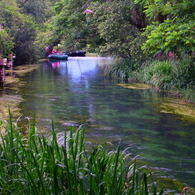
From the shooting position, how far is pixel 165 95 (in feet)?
42.0

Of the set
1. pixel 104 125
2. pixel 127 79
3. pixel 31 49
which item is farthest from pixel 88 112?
pixel 31 49

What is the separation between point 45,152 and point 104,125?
16.1ft

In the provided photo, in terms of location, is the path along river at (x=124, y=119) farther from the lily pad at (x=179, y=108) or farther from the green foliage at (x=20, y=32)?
the green foliage at (x=20, y=32)

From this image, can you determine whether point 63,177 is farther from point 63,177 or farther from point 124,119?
point 124,119

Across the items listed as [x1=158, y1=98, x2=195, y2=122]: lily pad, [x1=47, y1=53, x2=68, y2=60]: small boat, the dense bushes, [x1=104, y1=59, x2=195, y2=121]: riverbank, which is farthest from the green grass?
[x1=47, y1=53, x2=68, y2=60]: small boat

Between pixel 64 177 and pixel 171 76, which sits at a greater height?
pixel 171 76

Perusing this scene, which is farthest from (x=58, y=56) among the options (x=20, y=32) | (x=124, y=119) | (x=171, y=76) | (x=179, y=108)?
(x=124, y=119)

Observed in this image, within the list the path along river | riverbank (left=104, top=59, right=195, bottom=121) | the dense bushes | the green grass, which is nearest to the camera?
the green grass

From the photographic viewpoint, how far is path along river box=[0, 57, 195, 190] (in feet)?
18.4

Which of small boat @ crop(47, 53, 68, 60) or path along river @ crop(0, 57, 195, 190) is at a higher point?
small boat @ crop(47, 53, 68, 60)

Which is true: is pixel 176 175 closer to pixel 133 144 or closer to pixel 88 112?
pixel 133 144

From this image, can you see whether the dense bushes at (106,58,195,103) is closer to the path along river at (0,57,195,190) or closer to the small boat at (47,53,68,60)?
the path along river at (0,57,195,190)

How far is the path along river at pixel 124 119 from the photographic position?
18.4ft

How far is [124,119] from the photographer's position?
8797mm
